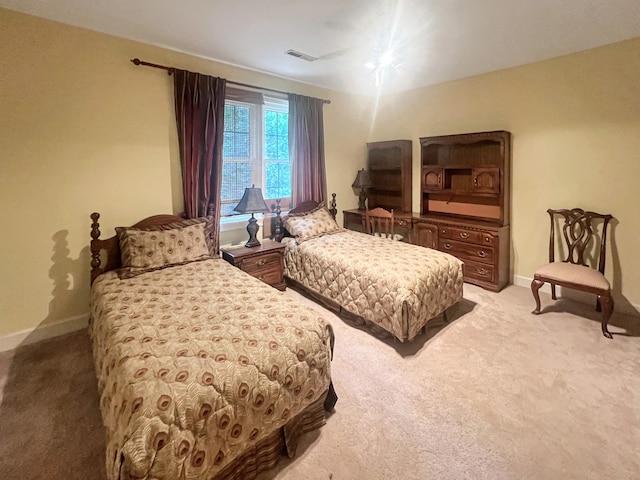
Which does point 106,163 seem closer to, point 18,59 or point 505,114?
point 18,59

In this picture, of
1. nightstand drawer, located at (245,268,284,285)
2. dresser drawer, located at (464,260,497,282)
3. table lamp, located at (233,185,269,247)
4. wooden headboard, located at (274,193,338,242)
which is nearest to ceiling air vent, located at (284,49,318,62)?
table lamp, located at (233,185,269,247)

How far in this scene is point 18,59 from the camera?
2.39 m

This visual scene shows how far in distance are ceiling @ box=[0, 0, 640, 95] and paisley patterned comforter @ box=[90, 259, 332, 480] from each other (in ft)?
6.78

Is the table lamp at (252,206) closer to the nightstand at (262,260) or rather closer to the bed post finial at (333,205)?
the nightstand at (262,260)

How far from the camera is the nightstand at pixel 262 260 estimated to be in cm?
326

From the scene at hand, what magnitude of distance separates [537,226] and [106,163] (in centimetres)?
442

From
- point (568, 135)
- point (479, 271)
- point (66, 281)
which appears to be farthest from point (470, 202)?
point (66, 281)

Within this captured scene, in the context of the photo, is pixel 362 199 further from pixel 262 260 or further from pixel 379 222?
pixel 262 260

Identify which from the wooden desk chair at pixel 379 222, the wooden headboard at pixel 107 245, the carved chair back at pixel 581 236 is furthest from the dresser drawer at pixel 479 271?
the wooden headboard at pixel 107 245

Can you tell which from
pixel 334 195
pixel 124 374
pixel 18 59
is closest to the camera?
pixel 124 374

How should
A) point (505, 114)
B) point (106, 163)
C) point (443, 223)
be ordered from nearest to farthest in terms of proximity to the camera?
point (106, 163)
point (505, 114)
point (443, 223)

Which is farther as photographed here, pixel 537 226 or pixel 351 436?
pixel 537 226

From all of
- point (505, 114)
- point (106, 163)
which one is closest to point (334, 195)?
point (505, 114)

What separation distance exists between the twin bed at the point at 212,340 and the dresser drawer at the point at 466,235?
84 centimetres
